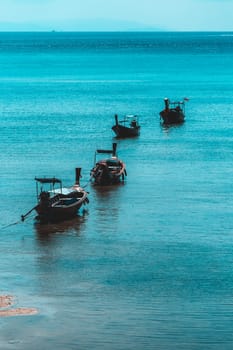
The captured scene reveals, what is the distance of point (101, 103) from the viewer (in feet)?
363

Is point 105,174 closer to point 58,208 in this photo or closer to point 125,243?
point 58,208

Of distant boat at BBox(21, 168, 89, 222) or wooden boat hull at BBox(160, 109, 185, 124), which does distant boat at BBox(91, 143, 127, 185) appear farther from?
wooden boat hull at BBox(160, 109, 185, 124)

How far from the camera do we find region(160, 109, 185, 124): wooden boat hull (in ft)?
296

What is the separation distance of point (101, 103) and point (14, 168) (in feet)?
161

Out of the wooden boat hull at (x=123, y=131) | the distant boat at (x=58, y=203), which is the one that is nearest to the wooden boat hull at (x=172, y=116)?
the wooden boat hull at (x=123, y=131)

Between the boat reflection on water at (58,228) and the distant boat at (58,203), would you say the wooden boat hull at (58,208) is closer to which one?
the distant boat at (58,203)

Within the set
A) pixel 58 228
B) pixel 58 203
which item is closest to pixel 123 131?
pixel 58 203

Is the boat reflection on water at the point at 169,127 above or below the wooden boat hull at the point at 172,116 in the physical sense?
below

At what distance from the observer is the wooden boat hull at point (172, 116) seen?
90188 millimetres

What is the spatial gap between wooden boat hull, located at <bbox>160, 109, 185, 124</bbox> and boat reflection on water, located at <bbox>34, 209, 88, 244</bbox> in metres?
42.9

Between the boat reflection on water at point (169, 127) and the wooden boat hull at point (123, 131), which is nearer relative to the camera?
the wooden boat hull at point (123, 131)

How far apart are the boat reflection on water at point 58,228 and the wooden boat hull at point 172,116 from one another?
141 feet

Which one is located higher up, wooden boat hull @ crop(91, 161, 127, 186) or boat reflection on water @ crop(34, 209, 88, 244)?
wooden boat hull @ crop(91, 161, 127, 186)

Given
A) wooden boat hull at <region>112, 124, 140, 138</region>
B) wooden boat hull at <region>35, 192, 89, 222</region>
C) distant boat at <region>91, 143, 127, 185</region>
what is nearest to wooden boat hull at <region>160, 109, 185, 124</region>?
wooden boat hull at <region>112, 124, 140, 138</region>
